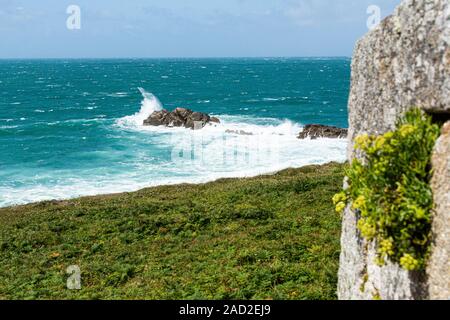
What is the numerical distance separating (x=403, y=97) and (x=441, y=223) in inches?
92.7

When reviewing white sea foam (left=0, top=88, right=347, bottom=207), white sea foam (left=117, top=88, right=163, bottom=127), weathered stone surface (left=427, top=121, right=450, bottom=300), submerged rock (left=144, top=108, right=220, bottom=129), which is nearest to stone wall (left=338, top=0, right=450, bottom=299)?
weathered stone surface (left=427, top=121, right=450, bottom=300)

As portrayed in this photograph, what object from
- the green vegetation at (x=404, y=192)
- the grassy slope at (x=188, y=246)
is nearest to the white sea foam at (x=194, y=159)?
the grassy slope at (x=188, y=246)

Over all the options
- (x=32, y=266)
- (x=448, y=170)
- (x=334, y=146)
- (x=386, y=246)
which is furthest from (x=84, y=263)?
(x=334, y=146)

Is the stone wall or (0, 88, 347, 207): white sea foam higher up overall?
the stone wall

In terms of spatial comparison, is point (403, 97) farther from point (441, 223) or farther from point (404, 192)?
point (441, 223)

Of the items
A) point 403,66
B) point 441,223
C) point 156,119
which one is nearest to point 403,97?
point 403,66

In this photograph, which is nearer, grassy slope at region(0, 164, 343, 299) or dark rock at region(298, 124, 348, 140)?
grassy slope at region(0, 164, 343, 299)

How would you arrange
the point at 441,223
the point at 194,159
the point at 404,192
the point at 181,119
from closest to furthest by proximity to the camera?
the point at 441,223 < the point at 404,192 < the point at 194,159 < the point at 181,119

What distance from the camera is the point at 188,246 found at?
70.7 feet

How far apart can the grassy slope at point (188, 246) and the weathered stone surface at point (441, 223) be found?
5752 millimetres

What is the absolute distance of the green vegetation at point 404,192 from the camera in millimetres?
7754

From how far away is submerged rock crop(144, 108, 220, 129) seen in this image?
277ft

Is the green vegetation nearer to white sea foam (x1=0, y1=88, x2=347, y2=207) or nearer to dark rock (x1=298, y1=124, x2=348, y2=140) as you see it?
white sea foam (x1=0, y1=88, x2=347, y2=207)
